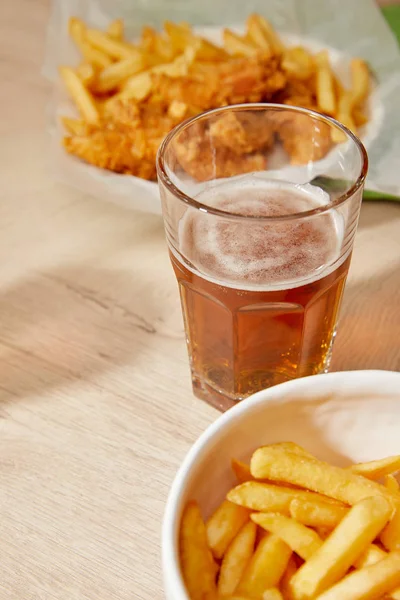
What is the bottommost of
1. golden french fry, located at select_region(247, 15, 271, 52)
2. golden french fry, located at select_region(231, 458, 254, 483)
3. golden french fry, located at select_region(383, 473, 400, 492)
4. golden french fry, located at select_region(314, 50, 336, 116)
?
golden french fry, located at select_region(383, 473, 400, 492)

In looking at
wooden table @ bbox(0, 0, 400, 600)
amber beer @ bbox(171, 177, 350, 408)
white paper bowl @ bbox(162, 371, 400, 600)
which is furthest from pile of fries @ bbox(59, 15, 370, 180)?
white paper bowl @ bbox(162, 371, 400, 600)

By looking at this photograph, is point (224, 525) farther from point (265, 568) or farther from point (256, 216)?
point (256, 216)

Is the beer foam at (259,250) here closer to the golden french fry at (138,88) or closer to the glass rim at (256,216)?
the glass rim at (256,216)

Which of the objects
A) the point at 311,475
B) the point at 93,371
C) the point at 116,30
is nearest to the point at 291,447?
the point at 311,475

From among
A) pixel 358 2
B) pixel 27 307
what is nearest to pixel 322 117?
pixel 27 307

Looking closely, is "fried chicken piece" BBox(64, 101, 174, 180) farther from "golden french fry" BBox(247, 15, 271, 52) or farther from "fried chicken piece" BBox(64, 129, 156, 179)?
"golden french fry" BBox(247, 15, 271, 52)

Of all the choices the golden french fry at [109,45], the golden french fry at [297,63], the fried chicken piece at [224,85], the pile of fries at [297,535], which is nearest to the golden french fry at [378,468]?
the pile of fries at [297,535]
